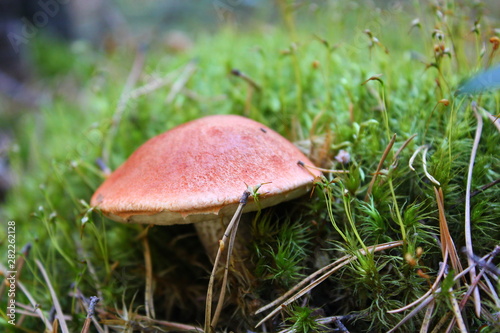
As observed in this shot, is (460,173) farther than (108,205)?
Yes

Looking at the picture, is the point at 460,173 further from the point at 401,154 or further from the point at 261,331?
the point at 261,331

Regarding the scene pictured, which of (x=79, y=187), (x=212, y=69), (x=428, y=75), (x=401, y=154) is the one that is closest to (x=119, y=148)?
(x=79, y=187)

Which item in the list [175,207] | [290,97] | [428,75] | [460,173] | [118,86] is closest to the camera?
[175,207]

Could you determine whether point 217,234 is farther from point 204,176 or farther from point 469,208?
point 469,208

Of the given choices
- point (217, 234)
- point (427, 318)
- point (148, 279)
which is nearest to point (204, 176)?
point (217, 234)

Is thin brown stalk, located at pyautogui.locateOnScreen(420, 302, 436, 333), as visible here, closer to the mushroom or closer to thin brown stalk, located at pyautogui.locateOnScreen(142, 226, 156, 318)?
the mushroom

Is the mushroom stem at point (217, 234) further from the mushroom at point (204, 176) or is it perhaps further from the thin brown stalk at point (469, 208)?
the thin brown stalk at point (469, 208)

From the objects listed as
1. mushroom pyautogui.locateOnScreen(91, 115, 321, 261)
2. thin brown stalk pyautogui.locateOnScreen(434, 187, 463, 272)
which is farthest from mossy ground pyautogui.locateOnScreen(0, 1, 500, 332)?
mushroom pyautogui.locateOnScreen(91, 115, 321, 261)

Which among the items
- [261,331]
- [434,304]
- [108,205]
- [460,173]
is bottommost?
[261,331]
